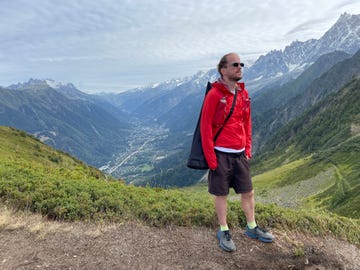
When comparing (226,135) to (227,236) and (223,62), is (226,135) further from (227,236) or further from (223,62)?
(227,236)

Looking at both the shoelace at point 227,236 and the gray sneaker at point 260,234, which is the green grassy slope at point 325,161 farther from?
the shoelace at point 227,236

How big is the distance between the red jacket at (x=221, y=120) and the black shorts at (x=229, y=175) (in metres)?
0.23

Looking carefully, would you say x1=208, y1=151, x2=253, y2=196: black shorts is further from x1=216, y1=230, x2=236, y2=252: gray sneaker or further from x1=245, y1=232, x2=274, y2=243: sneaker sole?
x1=245, y1=232, x2=274, y2=243: sneaker sole

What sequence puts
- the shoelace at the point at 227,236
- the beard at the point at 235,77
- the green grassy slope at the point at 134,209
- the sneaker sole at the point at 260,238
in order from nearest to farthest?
1. the beard at the point at 235,77
2. the shoelace at the point at 227,236
3. the sneaker sole at the point at 260,238
4. the green grassy slope at the point at 134,209

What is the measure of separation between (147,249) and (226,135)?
3607 mm

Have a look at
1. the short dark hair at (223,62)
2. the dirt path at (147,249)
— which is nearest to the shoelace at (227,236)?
the dirt path at (147,249)

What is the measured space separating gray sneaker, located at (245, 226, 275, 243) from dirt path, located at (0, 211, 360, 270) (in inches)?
5.8

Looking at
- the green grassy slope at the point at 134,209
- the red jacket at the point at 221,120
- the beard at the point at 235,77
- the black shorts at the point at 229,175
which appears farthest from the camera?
the green grassy slope at the point at 134,209

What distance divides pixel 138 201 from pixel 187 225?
2245 mm

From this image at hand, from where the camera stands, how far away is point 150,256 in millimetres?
7688

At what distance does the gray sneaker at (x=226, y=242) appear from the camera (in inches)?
306

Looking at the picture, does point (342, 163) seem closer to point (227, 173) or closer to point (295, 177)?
point (295, 177)

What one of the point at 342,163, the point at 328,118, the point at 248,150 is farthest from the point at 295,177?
the point at 248,150

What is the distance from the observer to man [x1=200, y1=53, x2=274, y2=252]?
23.6 ft
